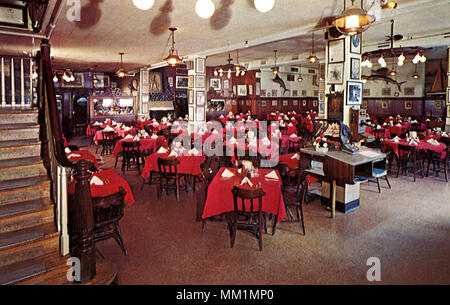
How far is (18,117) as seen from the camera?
164 inches

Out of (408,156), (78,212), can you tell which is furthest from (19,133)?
(408,156)

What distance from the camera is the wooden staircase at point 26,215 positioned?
109 inches

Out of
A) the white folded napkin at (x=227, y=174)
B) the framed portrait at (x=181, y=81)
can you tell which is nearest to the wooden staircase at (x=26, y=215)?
the white folded napkin at (x=227, y=174)

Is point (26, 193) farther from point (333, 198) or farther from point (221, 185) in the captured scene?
point (333, 198)

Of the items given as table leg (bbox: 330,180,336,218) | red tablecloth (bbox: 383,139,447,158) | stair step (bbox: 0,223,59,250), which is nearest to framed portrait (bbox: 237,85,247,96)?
red tablecloth (bbox: 383,139,447,158)

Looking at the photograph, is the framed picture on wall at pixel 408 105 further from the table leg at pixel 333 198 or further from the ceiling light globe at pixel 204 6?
the ceiling light globe at pixel 204 6

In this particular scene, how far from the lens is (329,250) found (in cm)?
372

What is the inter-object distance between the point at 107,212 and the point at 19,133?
5.27ft

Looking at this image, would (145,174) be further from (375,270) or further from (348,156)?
(375,270)

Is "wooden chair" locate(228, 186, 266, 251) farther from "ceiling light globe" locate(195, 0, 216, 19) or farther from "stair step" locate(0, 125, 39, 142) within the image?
"stair step" locate(0, 125, 39, 142)

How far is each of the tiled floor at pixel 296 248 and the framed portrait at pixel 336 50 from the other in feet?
8.88

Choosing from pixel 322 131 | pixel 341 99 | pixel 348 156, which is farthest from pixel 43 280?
pixel 341 99

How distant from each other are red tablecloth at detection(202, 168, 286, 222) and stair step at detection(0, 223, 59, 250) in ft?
5.69

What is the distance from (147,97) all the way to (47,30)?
8.90m
